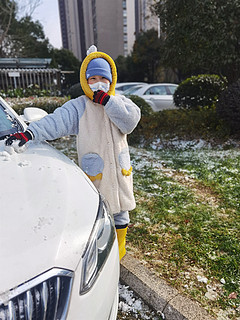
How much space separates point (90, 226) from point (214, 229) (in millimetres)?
1706

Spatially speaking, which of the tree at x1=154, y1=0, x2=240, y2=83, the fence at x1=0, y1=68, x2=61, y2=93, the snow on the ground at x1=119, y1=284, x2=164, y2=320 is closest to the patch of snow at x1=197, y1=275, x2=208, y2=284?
the snow on the ground at x1=119, y1=284, x2=164, y2=320

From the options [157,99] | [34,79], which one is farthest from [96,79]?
[34,79]

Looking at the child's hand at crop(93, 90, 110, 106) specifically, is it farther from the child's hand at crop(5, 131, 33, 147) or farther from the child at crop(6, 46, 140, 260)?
the child's hand at crop(5, 131, 33, 147)

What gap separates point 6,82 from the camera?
483 inches

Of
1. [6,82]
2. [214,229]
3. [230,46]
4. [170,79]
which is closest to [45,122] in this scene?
[214,229]

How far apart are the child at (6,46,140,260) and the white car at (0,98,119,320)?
317 millimetres

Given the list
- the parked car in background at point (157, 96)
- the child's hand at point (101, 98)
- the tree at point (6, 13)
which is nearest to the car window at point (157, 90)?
the parked car in background at point (157, 96)

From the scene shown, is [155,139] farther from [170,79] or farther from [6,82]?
[170,79]

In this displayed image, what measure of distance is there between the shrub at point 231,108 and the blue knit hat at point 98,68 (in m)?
4.12

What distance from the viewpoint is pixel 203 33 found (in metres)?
6.04

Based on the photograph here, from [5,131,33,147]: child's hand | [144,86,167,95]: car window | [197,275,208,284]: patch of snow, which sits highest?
[5,131,33,147]: child's hand

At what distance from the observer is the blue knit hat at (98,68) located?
1702 mm

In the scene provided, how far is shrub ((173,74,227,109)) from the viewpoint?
695cm

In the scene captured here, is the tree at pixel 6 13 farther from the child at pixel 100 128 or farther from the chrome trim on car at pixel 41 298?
the chrome trim on car at pixel 41 298
